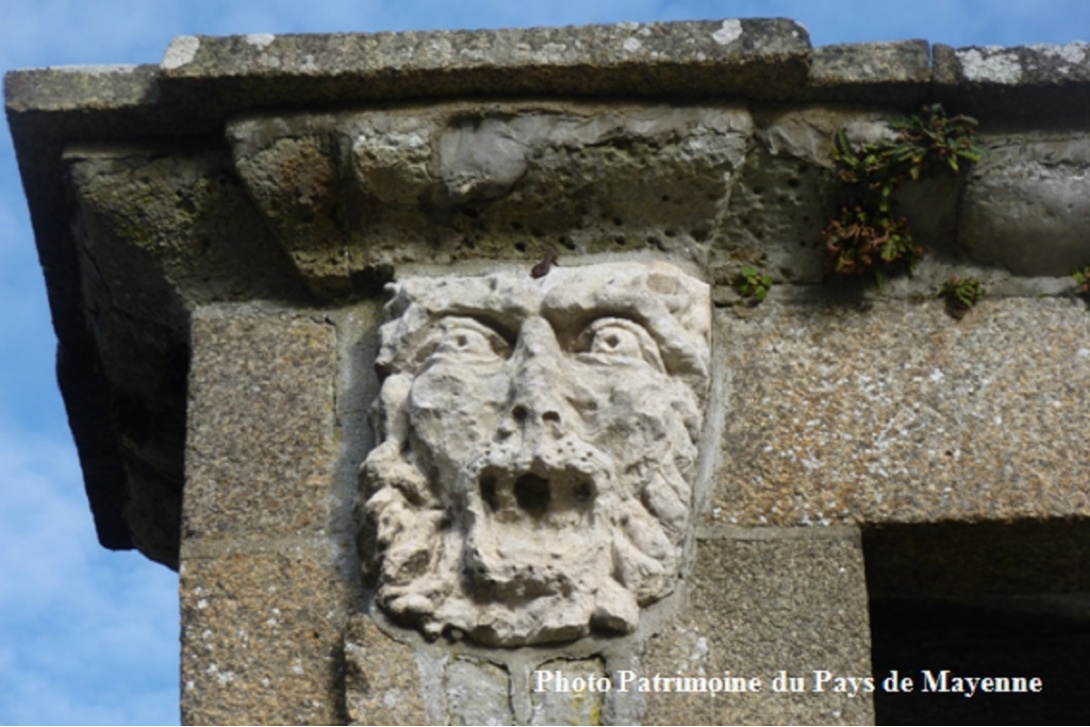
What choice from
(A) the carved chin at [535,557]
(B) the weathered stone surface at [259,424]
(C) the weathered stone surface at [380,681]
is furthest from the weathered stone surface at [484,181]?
(C) the weathered stone surface at [380,681]

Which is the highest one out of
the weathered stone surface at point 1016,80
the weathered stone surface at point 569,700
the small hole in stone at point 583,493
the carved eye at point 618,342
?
the weathered stone surface at point 1016,80

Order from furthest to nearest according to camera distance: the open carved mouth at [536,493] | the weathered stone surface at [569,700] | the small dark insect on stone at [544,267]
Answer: the small dark insect on stone at [544,267], the open carved mouth at [536,493], the weathered stone surface at [569,700]

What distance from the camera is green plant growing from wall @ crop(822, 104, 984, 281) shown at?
4008 millimetres

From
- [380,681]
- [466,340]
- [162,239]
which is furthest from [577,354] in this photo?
[162,239]

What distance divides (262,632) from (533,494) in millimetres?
479

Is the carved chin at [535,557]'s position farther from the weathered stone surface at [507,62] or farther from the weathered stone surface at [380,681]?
the weathered stone surface at [507,62]

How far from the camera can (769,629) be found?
144 inches

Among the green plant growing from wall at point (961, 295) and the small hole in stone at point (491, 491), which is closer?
the small hole in stone at point (491, 491)

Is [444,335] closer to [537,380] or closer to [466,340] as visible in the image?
[466,340]

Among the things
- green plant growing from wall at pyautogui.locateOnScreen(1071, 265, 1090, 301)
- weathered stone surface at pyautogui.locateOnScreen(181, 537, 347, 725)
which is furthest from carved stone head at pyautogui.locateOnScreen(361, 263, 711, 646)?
green plant growing from wall at pyautogui.locateOnScreen(1071, 265, 1090, 301)

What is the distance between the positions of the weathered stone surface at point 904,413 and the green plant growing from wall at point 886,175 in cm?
9

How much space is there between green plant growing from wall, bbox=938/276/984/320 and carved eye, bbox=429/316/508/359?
0.79 m

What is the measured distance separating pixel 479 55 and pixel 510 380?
616 millimetres

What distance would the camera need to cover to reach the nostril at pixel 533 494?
361 cm
